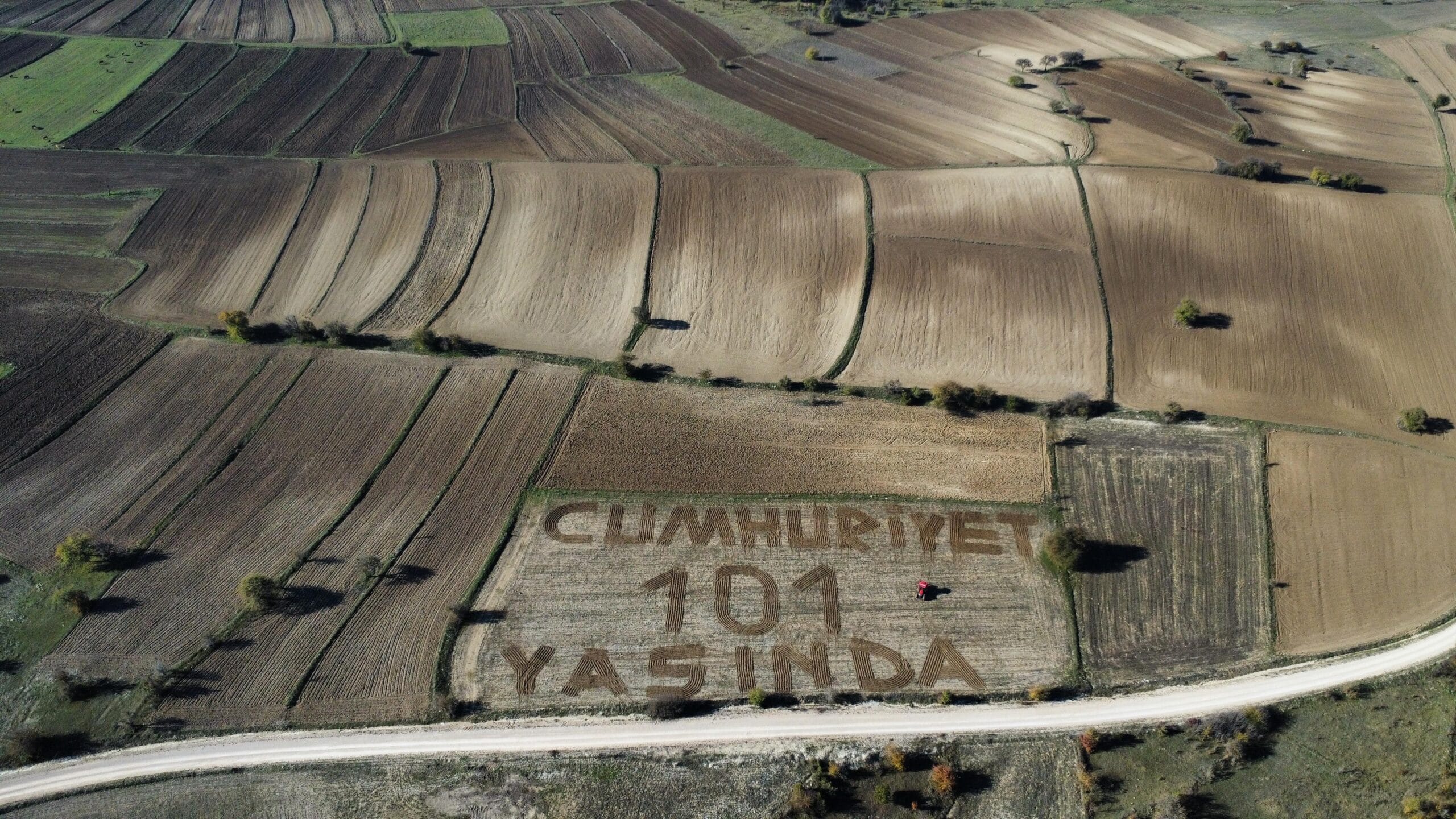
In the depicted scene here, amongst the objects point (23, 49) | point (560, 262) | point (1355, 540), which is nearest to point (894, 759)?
point (1355, 540)

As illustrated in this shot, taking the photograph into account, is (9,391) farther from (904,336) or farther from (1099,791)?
(1099,791)

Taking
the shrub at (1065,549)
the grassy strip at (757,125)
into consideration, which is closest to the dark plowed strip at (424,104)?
the grassy strip at (757,125)

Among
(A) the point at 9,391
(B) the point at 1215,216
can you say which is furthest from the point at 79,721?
(B) the point at 1215,216

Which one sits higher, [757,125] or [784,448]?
[757,125]

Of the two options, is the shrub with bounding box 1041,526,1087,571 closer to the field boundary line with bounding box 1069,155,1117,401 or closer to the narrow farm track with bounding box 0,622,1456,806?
the narrow farm track with bounding box 0,622,1456,806

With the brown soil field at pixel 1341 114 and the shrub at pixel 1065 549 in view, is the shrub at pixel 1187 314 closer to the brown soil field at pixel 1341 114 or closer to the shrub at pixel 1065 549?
the shrub at pixel 1065 549

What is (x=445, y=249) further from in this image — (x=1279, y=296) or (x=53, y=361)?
(x=1279, y=296)
